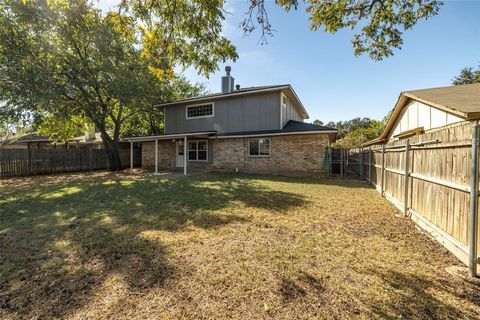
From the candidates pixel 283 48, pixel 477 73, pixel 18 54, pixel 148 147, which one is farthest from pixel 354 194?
pixel 477 73

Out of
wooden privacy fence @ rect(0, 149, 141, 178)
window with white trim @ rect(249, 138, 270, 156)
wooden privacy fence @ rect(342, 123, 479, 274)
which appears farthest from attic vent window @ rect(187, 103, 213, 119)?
wooden privacy fence @ rect(342, 123, 479, 274)

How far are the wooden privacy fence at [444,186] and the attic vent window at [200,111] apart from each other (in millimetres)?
13103

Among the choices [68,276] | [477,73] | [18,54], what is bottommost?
[68,276]

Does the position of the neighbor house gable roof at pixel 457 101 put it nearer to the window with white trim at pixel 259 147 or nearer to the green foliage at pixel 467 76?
the window with white trim at pixel 259 147

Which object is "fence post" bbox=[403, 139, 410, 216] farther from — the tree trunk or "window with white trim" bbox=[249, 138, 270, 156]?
the tree trunk

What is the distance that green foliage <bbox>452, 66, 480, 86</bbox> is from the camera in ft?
92.2

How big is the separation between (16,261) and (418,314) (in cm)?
522

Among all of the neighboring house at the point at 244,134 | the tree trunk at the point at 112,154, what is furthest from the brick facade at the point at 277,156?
the tree trunk at the point at 112,154

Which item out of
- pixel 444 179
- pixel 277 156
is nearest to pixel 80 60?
pixel 277 156

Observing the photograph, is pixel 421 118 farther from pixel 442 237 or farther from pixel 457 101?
pixel 442 237

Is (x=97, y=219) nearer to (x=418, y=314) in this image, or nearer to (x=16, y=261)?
(x=16, y=261)

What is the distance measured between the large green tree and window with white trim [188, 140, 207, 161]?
4.91 metres

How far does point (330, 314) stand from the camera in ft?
7.30

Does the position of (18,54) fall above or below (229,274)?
above
